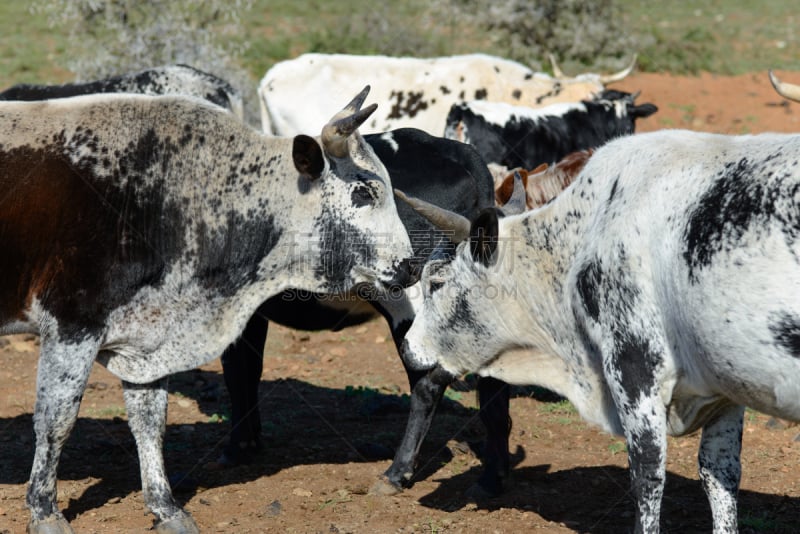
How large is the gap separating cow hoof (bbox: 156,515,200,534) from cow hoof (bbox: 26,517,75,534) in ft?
1.38

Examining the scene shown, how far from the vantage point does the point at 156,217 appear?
5.10 metres

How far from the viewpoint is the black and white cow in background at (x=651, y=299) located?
3.85 meters

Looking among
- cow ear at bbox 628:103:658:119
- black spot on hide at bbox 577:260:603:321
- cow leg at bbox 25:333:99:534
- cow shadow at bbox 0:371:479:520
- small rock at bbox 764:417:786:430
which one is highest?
cow ear at bbox 628:103:658:119

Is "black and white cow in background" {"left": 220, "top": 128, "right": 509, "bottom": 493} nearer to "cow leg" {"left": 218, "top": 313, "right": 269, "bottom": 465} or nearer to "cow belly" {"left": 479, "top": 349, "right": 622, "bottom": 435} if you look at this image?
"cow leg" {"left": 218, "top": 313, "right": 269, "bottom": 465}

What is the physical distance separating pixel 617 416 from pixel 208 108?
102 inches

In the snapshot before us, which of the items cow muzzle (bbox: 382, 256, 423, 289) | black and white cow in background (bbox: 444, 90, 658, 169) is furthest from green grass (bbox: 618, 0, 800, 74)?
cow muzzle (bbox: 382, 256, 423, 289)

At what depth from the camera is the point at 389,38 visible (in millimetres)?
17125

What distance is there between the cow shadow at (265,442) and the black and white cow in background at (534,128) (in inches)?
106

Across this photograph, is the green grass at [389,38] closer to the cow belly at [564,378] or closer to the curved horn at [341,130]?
the curved horn at [341,130]

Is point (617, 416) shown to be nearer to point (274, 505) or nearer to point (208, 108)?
point (274, 505)

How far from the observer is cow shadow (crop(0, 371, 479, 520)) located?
5912 millimetres

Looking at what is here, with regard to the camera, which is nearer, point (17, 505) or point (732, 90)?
point (17, 505)

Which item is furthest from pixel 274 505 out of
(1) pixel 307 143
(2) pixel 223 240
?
(1) pixel 307 143

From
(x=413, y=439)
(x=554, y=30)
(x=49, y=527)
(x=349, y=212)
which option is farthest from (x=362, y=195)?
(x=554, y=30)
